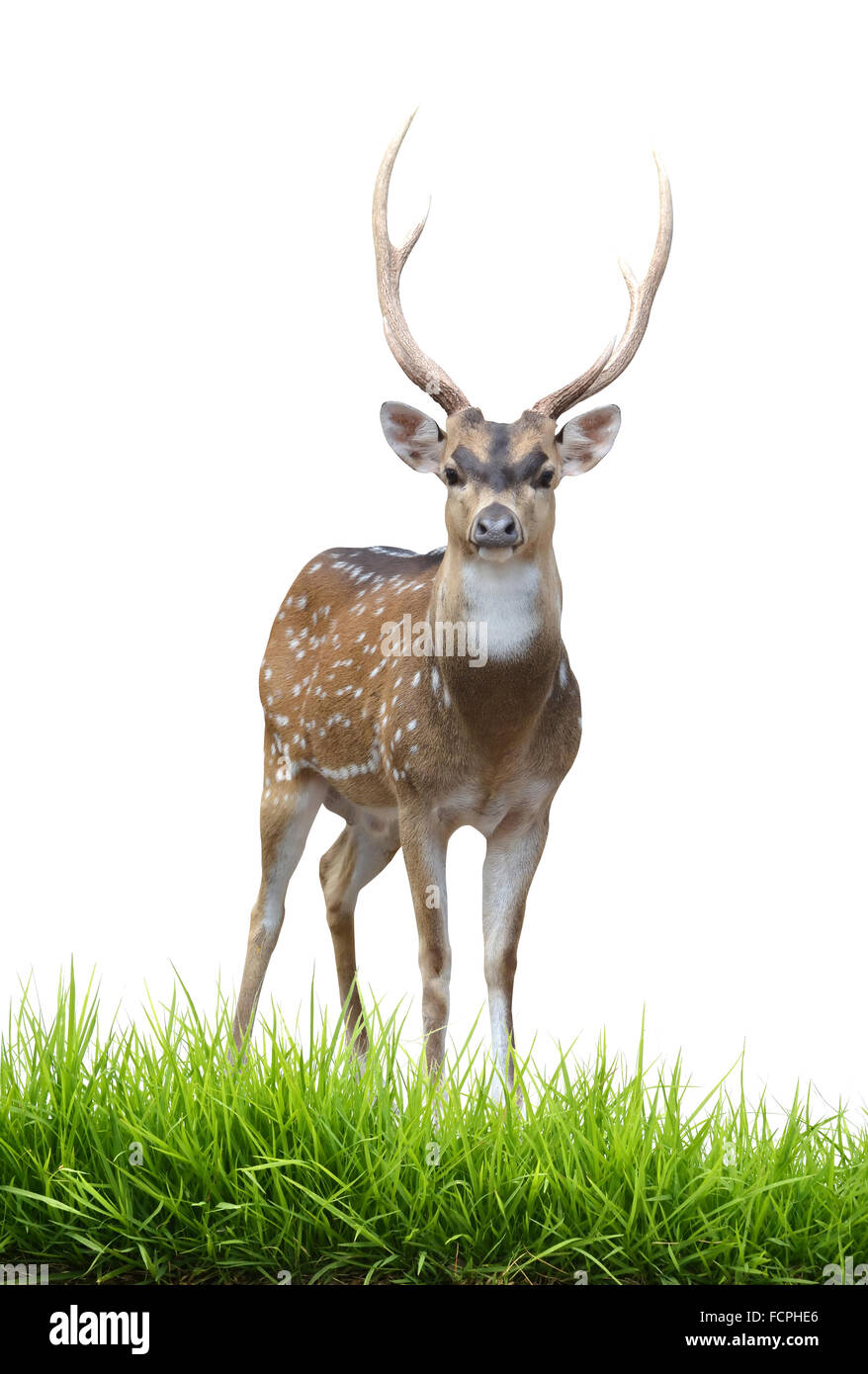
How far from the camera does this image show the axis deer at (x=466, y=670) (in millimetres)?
4379

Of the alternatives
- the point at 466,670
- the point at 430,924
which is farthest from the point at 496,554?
the point at 430,924

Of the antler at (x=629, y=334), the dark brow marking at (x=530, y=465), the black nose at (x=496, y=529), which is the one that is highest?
the antler at (x=629, y=334)

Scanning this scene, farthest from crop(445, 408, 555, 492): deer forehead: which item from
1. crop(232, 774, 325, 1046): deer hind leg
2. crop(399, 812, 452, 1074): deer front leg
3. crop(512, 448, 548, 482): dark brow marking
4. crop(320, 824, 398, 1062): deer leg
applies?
crop(320, 824, 398, 1062): deer leg

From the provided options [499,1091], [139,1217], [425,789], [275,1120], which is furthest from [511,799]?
[139,1217]

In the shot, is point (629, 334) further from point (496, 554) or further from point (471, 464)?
point (496, 554)

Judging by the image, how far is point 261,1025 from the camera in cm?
438

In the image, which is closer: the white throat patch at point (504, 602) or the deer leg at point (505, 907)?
the white throat patch at point (504, 602)

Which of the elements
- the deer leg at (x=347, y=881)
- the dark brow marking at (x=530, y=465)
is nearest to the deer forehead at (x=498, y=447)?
the dark brow marking at (x=530, y=465)

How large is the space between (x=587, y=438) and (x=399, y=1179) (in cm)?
172

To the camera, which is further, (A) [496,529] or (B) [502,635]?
(B) [502,635]

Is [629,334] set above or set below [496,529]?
above

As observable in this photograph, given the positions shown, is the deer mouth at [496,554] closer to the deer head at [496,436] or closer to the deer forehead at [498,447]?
the deer head at [496,436]

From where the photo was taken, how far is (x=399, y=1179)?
3.93 metres
